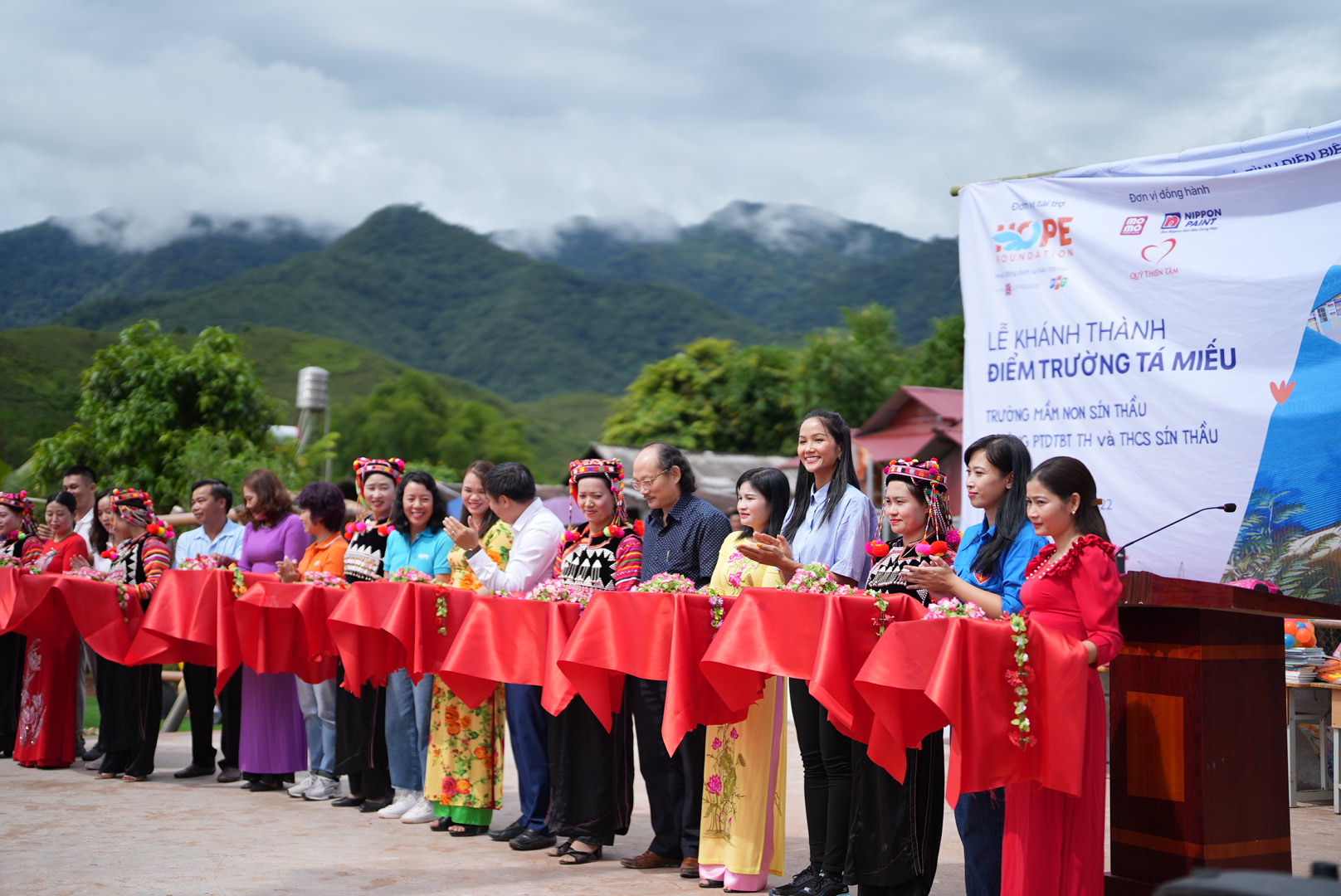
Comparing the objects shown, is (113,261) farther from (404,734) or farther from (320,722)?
(404,734)

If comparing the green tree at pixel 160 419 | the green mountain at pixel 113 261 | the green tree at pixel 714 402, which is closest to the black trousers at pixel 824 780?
the green tree at pixel 160 419

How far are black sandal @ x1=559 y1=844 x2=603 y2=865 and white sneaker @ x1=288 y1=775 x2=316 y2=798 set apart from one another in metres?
1.98

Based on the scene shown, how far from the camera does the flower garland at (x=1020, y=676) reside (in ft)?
11.3

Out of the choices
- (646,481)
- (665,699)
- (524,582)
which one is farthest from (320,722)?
(646,481)

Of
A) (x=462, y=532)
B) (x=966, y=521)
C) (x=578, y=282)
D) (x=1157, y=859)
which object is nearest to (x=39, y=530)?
(x=462, y=532)

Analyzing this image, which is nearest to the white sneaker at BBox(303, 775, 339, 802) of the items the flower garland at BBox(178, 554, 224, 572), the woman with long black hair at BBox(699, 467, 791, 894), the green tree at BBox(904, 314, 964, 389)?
the flower garland at BBox(178, 554, 224, 572)

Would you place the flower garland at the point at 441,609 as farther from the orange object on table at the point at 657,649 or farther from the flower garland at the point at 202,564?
the flower garland at the point at 202,564

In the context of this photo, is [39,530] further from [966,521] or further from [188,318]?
[188,318]

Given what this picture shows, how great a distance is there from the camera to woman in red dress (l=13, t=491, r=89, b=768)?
7332 millimetres

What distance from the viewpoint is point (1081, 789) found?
11.4ft

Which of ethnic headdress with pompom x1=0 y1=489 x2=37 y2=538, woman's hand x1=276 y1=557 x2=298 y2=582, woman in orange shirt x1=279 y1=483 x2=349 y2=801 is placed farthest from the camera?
ethnic headdress with pompom x1=0 y1=489 x2=37 y2=538

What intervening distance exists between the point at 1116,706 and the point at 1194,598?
1.65 feet

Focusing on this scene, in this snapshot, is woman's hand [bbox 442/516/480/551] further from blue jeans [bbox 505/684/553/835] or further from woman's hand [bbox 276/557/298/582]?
woman's hand [bbox 276/557/298/582]

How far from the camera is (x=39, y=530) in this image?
825cm
